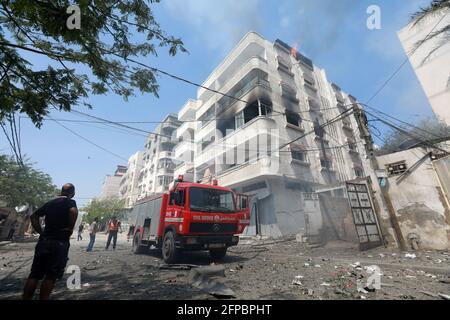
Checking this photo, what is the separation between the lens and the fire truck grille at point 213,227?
631 cm

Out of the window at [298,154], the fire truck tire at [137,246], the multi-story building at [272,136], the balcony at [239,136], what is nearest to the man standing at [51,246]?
the fire truck tire at [137,246]

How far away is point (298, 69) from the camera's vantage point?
74.3 ft

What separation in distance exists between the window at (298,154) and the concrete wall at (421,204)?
26.1ft

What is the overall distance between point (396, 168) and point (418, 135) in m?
10.7

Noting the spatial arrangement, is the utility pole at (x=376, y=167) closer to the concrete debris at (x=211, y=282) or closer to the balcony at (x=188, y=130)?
the concrete debris at (x=211, y=282)

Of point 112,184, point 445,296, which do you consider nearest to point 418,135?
point 445,296

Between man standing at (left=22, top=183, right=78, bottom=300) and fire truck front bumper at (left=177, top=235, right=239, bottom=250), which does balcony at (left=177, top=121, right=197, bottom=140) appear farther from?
man standing at (left=22, top=183, right=78, bottom=300)

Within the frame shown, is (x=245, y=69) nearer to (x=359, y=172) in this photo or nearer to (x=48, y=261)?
(x=359, y=172)

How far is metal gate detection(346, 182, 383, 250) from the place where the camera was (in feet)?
28.3

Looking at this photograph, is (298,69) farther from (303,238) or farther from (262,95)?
(303,238)

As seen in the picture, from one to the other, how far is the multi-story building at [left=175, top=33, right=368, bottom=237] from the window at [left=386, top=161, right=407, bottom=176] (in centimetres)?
381

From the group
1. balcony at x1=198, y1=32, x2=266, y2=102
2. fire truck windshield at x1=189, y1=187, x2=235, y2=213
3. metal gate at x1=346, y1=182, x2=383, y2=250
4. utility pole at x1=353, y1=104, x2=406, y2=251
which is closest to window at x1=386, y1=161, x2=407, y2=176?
utility pole at x1=353, y1=104, x2=406, y2=251
